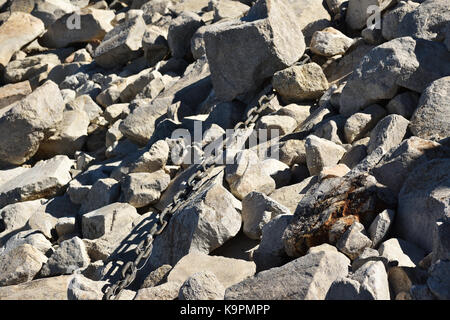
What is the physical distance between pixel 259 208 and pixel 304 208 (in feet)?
1.60

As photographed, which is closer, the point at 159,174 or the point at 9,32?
the point at 159,174

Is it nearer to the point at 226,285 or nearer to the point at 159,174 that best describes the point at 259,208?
the point at 226,285

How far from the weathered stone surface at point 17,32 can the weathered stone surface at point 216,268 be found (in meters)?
7.52

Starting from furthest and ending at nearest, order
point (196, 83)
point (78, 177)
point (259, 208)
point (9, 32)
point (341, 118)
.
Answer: point (9, 32) < point (196, 83) < point (78, 177) < point (341, 118) < point (259, 208)

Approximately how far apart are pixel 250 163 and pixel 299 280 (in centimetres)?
179

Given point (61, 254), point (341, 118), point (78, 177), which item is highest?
point (341, 118)

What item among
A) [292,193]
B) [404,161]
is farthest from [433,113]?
[292,193]

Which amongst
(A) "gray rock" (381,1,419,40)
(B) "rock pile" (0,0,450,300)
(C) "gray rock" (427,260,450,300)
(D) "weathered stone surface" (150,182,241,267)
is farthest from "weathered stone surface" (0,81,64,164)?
(C) "gray rock" (427,260,450,300)

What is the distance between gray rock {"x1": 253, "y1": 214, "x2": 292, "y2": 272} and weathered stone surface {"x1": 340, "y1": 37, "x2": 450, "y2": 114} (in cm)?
156

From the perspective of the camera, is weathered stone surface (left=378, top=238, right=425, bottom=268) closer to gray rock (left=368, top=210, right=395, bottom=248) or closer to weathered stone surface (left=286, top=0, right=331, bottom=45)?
gray rock (left=368, top=210, right=395, bottom=248)

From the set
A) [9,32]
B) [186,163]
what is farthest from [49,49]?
[186,163]

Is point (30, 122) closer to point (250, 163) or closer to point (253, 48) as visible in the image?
point (253, 48)

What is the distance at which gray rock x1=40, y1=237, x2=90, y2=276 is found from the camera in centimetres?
503

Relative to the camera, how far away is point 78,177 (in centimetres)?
670
